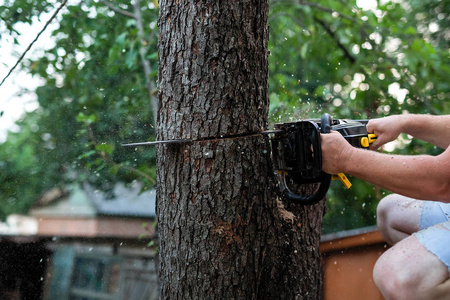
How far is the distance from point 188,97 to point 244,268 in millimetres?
636

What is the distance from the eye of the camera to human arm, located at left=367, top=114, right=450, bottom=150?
157 centimetres

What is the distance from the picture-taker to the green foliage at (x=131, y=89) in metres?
2.88

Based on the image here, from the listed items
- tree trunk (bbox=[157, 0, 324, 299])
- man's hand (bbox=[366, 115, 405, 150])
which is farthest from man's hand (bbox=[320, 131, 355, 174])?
man's hand (bbox=[366, 115, 405, 150])

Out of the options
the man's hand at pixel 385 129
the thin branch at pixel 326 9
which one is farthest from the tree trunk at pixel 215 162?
the thin branch at pixel 326 9

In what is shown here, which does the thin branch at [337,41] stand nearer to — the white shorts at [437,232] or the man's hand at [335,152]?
the white shorts at [437,232]

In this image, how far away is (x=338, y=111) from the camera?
3.17 meters

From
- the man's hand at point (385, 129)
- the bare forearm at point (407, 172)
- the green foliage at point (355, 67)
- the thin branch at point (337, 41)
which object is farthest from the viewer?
the thin branch at point (337, 41)

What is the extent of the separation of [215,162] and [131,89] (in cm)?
209

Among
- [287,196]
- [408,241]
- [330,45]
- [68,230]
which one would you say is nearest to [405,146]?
[330,45]

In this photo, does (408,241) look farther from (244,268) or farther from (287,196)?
(244,268)

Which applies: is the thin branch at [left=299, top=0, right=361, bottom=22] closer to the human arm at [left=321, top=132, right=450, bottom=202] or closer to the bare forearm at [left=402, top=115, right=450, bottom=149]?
the bare forearm at [left=402, top=115, right=450, bottom=149]

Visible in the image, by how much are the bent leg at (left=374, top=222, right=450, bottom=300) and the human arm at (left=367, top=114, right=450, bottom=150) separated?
1.44ft

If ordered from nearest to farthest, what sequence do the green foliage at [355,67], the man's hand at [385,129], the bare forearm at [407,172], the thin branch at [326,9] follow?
the bare forearm at [407,172] < the man's hand at [385,129] < the green foliage at [355,67] < the thin branch at [326,9]

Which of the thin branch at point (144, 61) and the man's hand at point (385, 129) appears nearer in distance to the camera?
the man's hand at point (385, 129)
